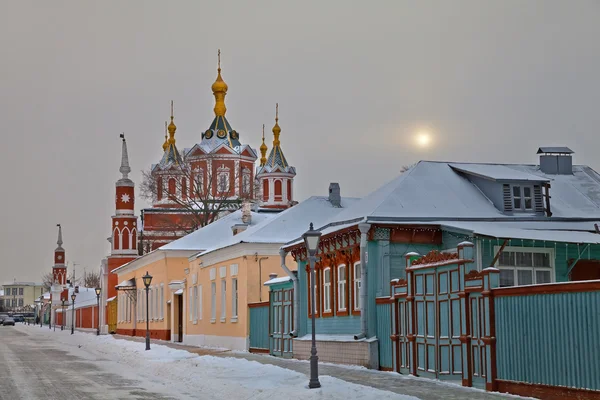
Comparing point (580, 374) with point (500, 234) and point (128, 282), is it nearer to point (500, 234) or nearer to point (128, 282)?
point (500, 234)

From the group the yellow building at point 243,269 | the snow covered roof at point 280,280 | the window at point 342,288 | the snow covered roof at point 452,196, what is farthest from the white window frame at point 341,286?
the yellow building at point 243,269

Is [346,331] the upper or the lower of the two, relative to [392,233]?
lower

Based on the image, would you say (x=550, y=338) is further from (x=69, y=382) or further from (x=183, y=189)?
(x=183, y=189)

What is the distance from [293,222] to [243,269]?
2737mm

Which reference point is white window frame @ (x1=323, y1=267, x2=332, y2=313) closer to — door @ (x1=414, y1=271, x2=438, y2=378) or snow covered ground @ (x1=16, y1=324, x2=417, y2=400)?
snow covered ground @ (x1=16, y1=324, x2=417, y2=400)

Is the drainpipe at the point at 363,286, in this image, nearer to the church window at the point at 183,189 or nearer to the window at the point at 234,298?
the window at the point at 234,298

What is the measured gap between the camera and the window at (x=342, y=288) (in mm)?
24678

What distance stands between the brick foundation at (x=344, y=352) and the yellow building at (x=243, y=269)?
443cm

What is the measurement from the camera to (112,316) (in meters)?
68.7

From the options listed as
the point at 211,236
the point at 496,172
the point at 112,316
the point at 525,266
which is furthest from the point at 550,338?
the point at 112,316

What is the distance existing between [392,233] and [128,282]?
3787 cm

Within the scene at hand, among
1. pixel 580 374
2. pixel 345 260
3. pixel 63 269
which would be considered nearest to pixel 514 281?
pixel 345 260

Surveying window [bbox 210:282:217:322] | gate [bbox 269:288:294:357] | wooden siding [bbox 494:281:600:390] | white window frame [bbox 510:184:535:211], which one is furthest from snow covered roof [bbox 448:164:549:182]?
window [bbox 210:282:217:322]

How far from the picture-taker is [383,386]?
57.2 ft
